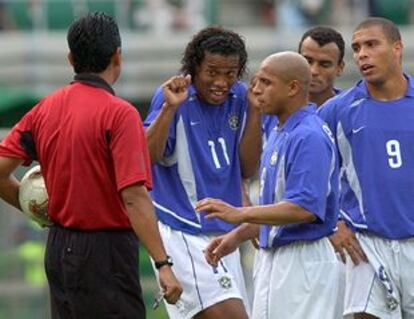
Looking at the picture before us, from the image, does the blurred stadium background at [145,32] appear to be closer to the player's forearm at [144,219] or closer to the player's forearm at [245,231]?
the player's forearm at [245,231]

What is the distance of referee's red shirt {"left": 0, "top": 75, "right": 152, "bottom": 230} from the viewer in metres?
8.39

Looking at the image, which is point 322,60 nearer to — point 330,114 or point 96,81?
point 330,114

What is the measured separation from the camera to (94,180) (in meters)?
8.49

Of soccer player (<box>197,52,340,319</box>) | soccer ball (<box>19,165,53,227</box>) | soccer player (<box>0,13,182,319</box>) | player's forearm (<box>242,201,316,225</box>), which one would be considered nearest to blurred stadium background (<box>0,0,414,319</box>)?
soccer player (<box>197,52,340,319</box>)

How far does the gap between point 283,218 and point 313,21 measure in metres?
13.7

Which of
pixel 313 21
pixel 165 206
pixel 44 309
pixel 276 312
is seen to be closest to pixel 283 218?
pixel 276 312

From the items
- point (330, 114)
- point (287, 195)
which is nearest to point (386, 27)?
point (330, 114)

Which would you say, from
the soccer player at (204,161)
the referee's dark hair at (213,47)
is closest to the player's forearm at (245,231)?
the soccer player at (204,161)

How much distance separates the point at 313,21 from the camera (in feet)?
73.0

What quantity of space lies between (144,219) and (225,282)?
5.31 feet

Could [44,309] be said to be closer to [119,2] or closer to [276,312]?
[276,312]

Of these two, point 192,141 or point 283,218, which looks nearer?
point 283,218

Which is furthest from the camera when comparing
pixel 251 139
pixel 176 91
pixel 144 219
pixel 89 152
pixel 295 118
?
pixel 251 139

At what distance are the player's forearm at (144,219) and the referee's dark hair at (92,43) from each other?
2.28 ft
